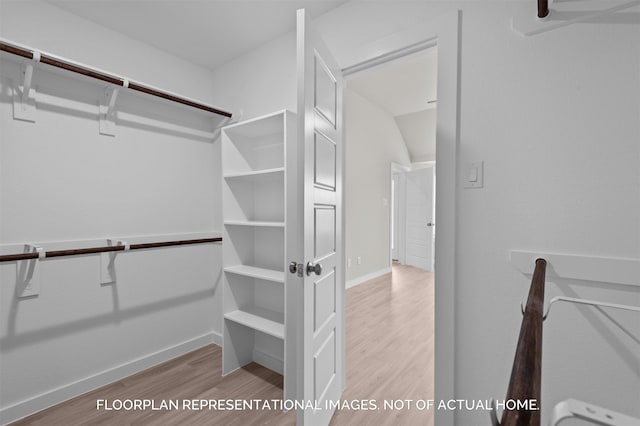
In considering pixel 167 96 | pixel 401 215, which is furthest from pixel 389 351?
pixel 401 215

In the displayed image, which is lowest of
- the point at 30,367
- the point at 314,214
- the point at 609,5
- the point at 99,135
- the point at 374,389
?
the point at 374,389

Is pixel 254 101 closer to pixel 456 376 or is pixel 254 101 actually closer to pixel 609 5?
pixel 609 5

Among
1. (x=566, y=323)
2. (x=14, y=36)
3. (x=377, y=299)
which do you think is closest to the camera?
(x=566, y=323)

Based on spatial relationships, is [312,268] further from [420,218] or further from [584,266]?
[420,218]

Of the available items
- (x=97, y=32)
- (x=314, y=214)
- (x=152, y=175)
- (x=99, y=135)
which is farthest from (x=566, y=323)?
(x=97, y=32)

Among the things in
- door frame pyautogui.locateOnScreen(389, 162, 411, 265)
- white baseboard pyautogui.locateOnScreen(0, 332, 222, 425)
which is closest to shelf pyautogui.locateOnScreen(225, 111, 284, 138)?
white baseboard pyautogui.locateOnScreen(0, 332, 222, 425)

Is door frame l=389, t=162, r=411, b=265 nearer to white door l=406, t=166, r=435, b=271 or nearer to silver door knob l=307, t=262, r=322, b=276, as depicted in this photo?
white door l=406, t=166, r=435, b=271

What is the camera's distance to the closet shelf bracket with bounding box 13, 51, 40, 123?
1.65m

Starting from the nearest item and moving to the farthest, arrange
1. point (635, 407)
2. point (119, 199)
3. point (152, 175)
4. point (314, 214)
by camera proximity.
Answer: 1. point (635, 407)
2. point (314, 214)
3. point (119, 199)
4. point (152, 175)

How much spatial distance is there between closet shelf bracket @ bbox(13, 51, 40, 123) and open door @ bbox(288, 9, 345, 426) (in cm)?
161

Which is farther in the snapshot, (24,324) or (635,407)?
(24,324)

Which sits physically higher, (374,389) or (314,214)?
(314,214)

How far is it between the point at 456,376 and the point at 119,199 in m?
2.43

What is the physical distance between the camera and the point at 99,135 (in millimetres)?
2031
